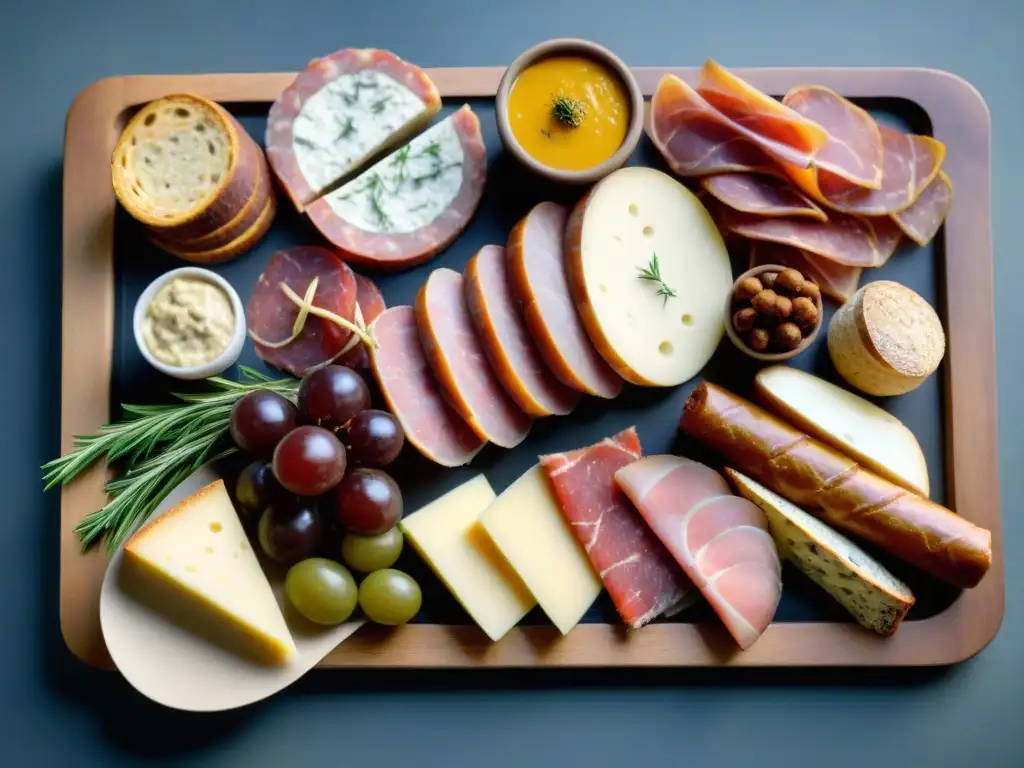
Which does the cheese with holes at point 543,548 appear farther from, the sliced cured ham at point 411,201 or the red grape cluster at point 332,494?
the sliced cured ham at point 411,201

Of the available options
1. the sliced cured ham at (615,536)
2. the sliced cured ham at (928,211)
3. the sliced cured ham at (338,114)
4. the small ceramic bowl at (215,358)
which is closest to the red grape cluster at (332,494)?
the small ceramic bowl at (215,358)

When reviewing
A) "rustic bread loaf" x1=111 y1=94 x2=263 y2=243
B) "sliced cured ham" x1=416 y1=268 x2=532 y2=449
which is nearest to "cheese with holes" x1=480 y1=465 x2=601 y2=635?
"sliced cured ham" x1=416 y1=268 x2=532 y2=449

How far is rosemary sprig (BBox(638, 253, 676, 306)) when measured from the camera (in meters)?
2.04

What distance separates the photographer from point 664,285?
2.07m

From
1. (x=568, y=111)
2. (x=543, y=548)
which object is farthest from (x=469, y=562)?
(x=568, y=111)

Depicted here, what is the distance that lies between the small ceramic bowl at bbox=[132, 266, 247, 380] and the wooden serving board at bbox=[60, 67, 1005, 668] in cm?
21

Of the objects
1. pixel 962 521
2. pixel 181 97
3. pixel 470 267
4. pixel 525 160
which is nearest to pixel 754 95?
pixel 525 160

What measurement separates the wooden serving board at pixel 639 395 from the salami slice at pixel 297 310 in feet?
0.39

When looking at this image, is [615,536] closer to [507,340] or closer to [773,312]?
Result: [507,340]

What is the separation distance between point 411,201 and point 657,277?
0.62 m

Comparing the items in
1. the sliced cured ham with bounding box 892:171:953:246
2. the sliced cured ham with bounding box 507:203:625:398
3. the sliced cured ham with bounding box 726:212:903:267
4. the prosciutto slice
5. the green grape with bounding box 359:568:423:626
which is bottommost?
the green grape with bounding box 359:568:423:626

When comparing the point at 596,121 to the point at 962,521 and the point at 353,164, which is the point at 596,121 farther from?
the point at 962,521

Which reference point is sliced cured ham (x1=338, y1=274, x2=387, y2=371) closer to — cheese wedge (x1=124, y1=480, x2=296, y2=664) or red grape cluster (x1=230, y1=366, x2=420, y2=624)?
red grape cluster (x1=230, y1=366, x2=420, y2=624)

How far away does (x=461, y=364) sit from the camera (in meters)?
2.03
